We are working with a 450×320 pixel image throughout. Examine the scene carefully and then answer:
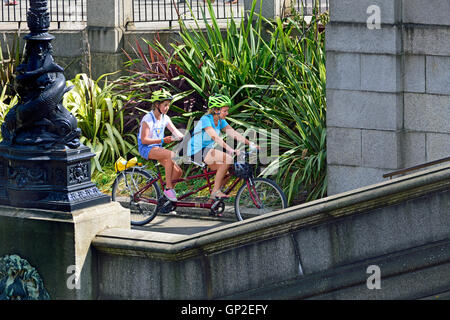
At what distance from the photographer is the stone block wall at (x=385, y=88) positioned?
11.2 meters

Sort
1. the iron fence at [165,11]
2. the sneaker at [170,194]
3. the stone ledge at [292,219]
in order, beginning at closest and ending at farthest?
the stone ledge at [292,219] → the sneaker at [170,194] → the iron fence at [165,11]

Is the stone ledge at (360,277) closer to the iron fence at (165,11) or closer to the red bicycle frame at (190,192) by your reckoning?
the red bicycle frame at (190,192)

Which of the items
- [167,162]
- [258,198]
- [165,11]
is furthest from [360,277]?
[165,11]

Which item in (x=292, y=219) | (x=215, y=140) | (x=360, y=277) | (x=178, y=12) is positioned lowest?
(x=360, y=277)

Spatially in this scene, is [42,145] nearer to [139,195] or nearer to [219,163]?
[219,163]

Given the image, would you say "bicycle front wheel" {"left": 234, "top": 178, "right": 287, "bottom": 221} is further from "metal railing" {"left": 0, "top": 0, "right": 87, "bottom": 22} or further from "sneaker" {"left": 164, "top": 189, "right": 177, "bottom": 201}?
"metal railing" {"left": 0, "top": 0, "right": 87, "bottom": 22}

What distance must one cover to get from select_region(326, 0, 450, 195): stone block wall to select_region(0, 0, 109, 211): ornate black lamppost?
4196mm

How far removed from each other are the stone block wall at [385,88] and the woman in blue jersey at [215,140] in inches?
48.0

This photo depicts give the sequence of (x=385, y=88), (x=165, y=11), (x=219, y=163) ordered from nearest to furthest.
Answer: (x=385, y=88) < (x=219, y=163) < (x=165, y=11)

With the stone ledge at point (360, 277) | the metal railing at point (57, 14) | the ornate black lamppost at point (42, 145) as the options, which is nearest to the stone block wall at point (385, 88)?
the stone ledge at point (360, 277)

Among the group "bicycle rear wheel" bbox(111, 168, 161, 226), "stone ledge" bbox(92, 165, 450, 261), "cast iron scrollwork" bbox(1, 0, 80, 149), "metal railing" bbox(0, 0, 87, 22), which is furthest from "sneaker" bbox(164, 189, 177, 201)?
"metal railing" bbox(0, 0, 87, 22)

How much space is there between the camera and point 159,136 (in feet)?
39.8

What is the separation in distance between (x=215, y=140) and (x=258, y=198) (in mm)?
840

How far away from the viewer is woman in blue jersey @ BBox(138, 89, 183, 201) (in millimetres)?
11984
